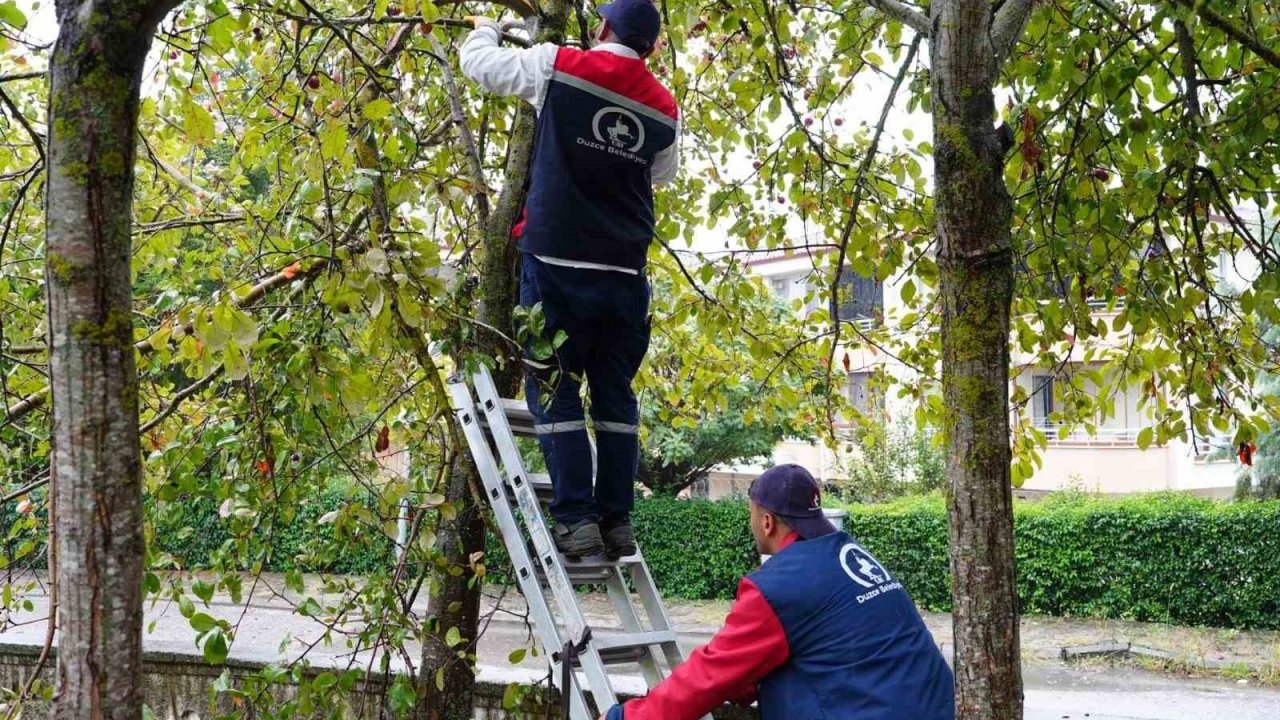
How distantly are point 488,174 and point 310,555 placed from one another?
381 centimetres

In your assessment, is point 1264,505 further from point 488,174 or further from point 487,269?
point 487,269

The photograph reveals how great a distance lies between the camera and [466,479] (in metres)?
4.58

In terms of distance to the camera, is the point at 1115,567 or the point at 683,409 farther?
the point at 1115,567

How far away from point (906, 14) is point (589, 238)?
1.32 m

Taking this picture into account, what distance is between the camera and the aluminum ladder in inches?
148

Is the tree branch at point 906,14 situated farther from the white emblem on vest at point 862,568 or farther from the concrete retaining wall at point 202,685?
the concrete retaining wall at point 202,685

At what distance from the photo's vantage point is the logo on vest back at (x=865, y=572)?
3.44 m

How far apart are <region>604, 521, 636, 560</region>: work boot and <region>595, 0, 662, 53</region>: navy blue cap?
1.77 m

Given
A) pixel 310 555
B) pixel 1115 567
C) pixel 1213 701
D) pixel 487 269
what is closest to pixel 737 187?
pixel 487 269

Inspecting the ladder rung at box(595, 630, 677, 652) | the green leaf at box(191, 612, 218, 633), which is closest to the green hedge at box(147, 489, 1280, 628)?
the ladder rung at box(595, 630, 677, 652)

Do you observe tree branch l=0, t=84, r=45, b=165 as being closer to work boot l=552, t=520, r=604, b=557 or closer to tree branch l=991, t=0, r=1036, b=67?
work boot l=552, t=520, r=604, b=557

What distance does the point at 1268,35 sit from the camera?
5785mm

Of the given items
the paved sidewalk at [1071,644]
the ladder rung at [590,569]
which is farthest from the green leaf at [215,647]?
the paved sidewalk at [1071,644]

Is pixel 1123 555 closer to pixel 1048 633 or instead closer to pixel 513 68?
pixel 1048 633
